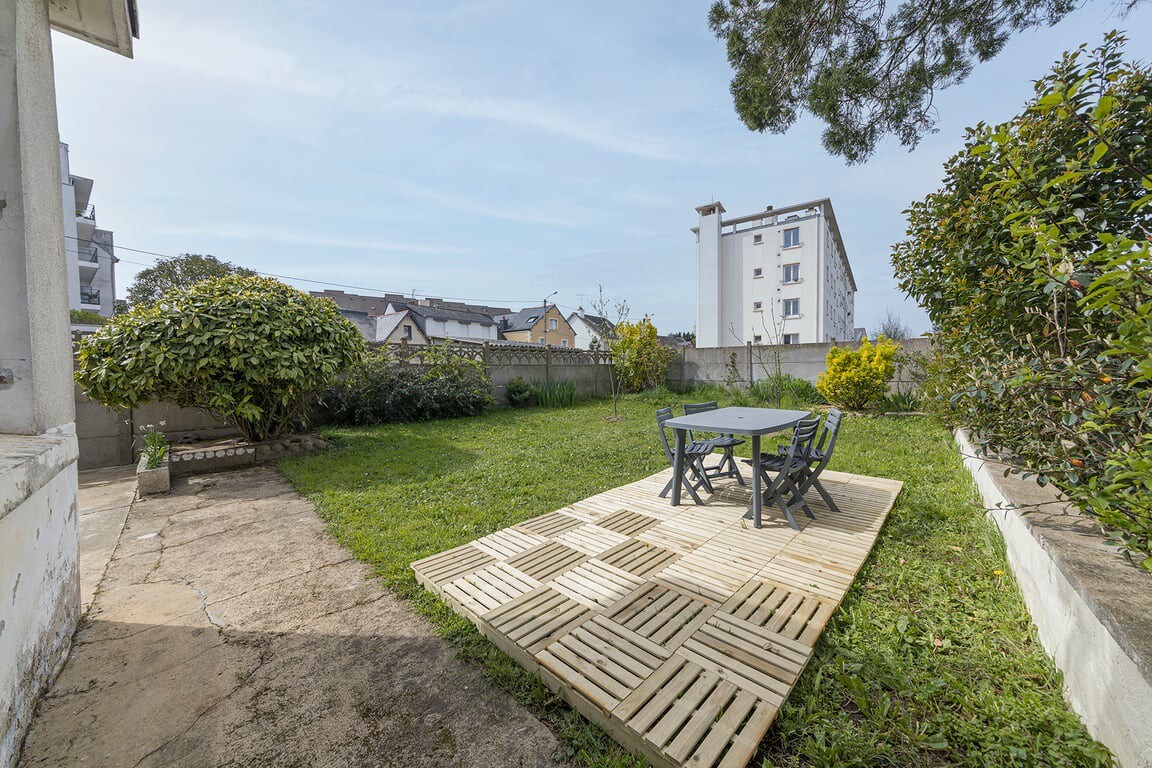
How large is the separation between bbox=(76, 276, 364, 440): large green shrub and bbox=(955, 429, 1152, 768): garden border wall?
20.6 feet

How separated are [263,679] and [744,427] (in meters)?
3.27

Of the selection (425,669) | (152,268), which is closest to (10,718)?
(425,669)

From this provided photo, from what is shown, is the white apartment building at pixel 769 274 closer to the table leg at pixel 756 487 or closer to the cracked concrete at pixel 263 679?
the table leg at pixel 756 487

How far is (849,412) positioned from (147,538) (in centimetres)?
1010

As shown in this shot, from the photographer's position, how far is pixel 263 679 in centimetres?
198

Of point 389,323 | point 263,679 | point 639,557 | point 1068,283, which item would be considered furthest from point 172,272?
point 1068,283

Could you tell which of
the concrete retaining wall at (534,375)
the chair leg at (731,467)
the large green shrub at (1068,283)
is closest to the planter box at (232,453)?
the concrete retaining wall at (534,375)

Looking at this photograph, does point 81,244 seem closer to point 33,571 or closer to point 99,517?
point 99,517

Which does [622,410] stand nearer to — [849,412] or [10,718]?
[849,412]

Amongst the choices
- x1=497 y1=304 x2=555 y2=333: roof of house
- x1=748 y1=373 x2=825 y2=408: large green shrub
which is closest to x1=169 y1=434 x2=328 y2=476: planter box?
x1=748 y1=373 x2=825 y2=408: large green shrub

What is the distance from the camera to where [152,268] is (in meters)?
21.6

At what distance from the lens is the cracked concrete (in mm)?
1621

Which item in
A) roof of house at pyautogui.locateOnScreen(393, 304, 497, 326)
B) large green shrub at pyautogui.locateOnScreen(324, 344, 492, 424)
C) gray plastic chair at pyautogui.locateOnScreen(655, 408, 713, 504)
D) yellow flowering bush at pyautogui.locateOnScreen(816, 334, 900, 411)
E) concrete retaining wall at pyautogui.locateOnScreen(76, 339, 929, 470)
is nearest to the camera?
gray plastic chair at pyautogui.locateOnScreen(655, 408, 713, 504)

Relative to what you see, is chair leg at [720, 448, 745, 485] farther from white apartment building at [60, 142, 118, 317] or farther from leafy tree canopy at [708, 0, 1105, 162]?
white apartment building at [60, 142, 118, 317]
